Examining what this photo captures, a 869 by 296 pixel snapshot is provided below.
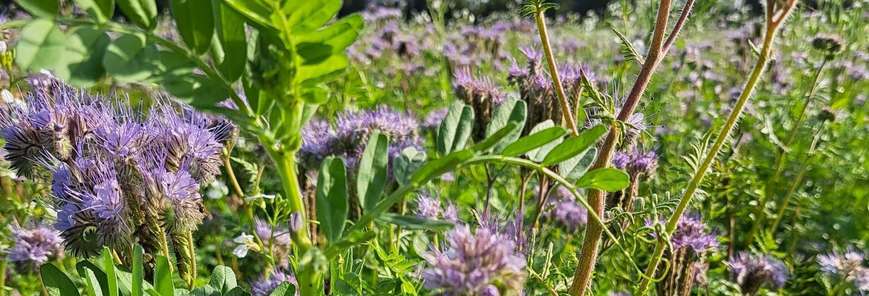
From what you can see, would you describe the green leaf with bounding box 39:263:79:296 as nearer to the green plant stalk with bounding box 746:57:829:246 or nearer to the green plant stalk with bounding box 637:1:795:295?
the green plant stalk with bounding box 637:1:795:295

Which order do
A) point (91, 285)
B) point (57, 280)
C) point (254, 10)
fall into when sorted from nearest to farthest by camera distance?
point (254, 10), point (91, 285), point (57, 280)

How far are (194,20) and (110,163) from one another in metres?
0.52

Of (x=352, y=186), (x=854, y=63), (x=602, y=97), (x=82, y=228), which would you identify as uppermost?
(x=602, y=97)

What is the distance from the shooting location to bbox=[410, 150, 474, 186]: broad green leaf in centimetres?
98

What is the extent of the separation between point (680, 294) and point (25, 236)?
5.92 ft

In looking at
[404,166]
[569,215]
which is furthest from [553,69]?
[569,215]

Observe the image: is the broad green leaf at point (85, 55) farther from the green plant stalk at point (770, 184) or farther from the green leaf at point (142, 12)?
the green plant stalk at point (770, 184)

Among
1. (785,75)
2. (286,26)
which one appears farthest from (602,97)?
(785,75)

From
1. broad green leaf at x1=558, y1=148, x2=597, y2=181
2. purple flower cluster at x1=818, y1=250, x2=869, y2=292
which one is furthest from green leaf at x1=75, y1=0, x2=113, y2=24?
purple flower cluster at x1=818, y1=250, x2=869, y2=292

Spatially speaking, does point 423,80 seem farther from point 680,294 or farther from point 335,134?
point 680,294

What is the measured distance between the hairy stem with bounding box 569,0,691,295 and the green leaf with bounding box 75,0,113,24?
2.76 feet

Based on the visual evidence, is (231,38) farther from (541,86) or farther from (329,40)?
(541,86)

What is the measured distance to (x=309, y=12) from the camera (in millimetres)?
853

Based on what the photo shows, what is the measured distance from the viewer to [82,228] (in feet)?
4.37
